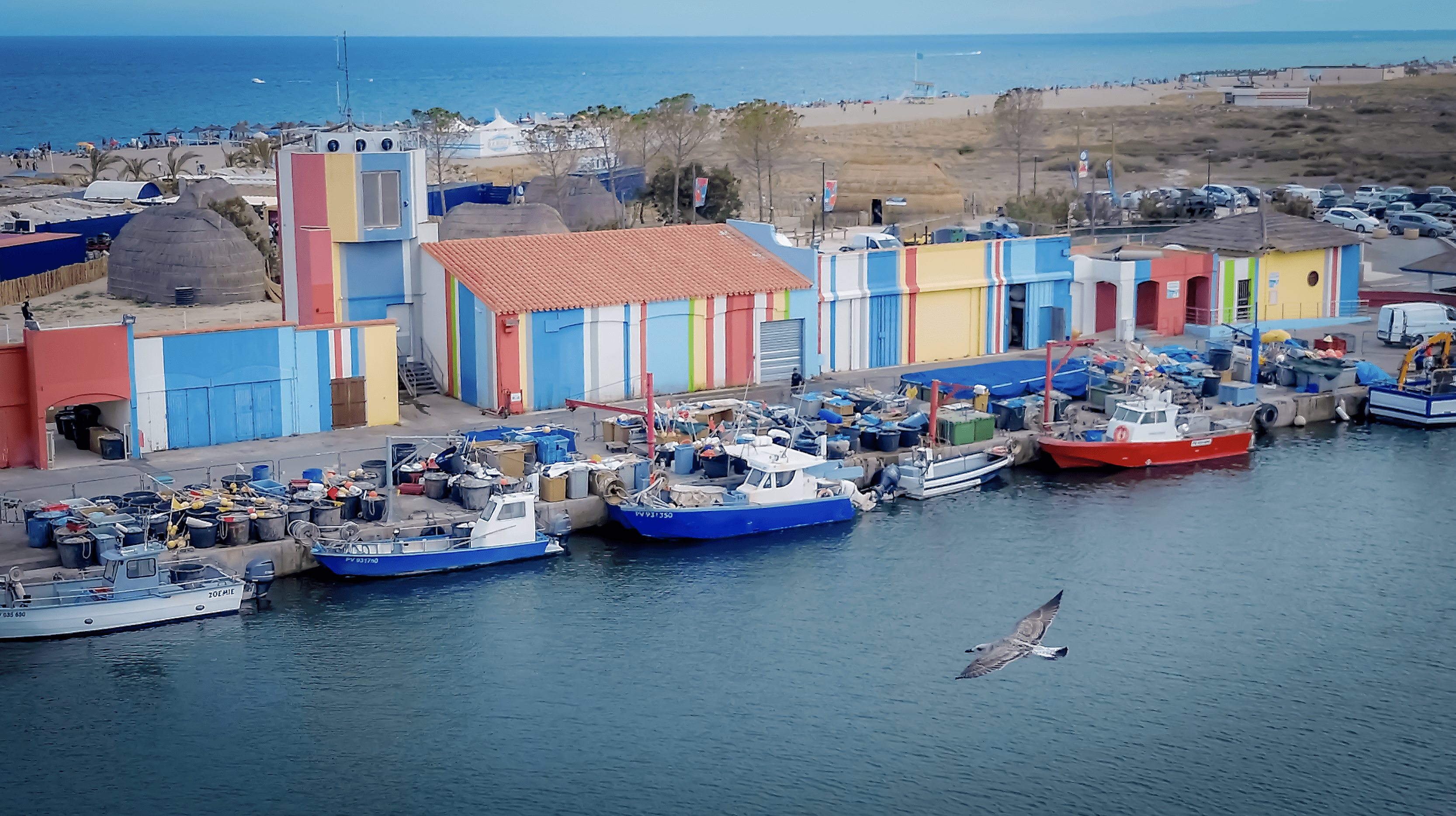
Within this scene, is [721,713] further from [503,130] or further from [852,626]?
[503,130]

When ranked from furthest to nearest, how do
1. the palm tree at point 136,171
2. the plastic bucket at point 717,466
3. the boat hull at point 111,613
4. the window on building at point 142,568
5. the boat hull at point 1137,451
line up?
the palm tree at point 136,171, the boat hull at point 1137,451, the plastic bucket at point 717,466, the window on building at point 142,568, the boat hull at point 111,613

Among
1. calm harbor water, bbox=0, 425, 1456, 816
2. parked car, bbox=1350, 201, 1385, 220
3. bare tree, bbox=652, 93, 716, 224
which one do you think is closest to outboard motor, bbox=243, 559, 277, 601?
calm harbor water, bbox=0, 425, 1456, 816

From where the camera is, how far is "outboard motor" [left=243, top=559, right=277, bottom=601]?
110 ft

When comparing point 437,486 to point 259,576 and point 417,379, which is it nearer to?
point 259,576

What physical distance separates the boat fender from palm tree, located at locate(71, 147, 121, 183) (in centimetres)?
6868

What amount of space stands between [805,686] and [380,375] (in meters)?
17.6

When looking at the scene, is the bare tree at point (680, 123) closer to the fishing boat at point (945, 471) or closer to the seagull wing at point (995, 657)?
the fishing boat at point (945, 471)

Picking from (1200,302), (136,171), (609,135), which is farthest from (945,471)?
(136,171)

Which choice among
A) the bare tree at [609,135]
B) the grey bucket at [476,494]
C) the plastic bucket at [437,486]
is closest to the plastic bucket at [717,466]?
the grey bucket at [476,494]

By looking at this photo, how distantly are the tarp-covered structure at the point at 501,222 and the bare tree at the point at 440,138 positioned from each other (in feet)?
51.7

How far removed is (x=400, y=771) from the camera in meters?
27.2

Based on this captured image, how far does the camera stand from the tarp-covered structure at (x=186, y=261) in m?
58.9

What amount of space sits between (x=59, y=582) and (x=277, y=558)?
434 cm

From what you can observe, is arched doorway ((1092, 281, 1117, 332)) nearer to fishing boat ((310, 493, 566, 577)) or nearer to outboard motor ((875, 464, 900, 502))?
outboard motor ((875, 464, 900, 502))
